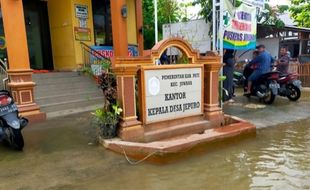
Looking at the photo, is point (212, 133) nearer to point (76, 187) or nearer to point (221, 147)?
point (221, 147)

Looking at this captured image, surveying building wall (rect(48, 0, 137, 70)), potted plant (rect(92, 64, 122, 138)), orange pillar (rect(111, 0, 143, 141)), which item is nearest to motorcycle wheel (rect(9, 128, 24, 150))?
potted plant (rect(92, 64, 122, 138))

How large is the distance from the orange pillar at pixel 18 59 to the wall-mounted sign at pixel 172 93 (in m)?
3.28

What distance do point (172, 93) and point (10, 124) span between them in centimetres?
255

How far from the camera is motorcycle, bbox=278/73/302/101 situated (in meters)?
8.09

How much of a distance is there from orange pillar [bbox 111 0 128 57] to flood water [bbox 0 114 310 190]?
425cm

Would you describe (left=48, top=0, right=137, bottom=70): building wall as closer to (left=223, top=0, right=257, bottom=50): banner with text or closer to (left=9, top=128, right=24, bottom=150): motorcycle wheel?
(left=223, top=0, right=257, bottom=50): banner with text

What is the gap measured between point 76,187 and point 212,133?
246 cm

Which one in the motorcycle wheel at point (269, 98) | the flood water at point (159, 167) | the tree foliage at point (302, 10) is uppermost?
the tree foliage at point (302, 10)

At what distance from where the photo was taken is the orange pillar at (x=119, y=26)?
8.55 m

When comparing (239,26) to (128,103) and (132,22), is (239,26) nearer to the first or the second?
(128,103)

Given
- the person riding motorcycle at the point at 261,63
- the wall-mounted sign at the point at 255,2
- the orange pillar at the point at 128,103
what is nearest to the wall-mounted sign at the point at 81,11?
the wall-mounted sign at the point at 255,2

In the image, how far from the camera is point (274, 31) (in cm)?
1327

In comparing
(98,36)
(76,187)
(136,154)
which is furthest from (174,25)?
(76,187)

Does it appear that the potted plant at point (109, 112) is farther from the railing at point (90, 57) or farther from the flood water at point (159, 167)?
the railing at point (90, 57)
